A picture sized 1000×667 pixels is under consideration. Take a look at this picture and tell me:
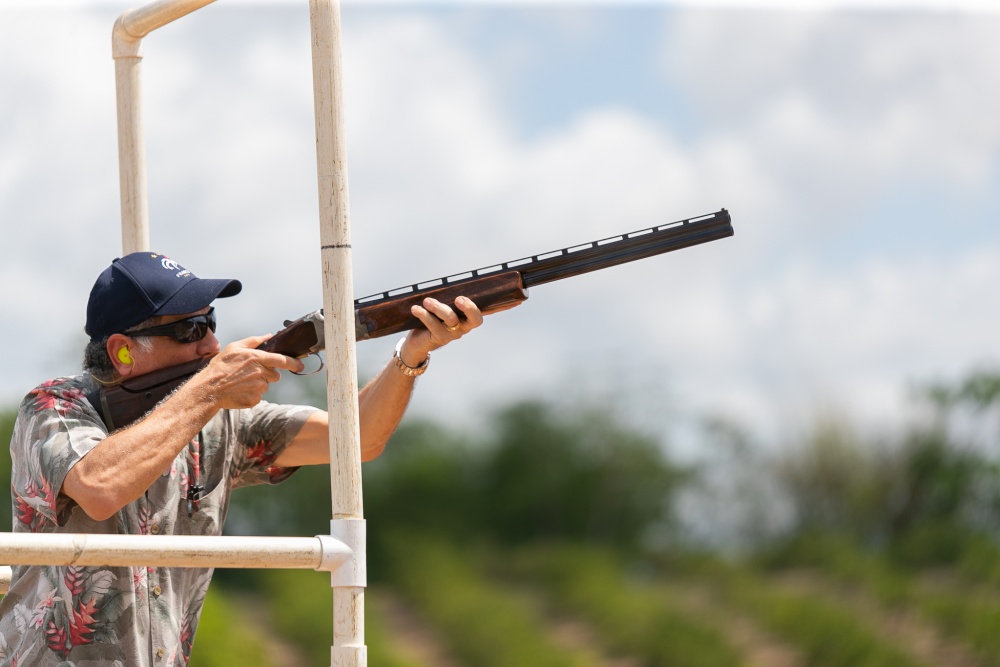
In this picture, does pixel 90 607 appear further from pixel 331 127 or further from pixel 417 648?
pixel 417 648

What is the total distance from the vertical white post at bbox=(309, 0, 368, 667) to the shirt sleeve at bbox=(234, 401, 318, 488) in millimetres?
754

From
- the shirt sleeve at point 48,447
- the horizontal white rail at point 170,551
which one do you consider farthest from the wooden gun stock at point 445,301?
the horizontal white rail at point 170,551

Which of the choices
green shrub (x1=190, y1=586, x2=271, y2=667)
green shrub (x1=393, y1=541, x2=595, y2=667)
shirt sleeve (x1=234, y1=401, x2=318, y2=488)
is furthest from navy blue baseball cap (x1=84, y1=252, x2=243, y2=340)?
green shrub (x1=393, y1=541, x2=595, y2=667)

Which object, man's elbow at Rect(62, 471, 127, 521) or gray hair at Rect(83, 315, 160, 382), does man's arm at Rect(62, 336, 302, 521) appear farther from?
gray hair at Rect(83, 315, 160, 382)

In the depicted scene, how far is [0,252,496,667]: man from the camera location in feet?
7.34

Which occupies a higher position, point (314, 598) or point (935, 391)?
point (935, 391)

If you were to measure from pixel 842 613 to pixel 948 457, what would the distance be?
7.39 ft

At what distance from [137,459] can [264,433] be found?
633mm

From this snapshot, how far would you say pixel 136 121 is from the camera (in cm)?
272

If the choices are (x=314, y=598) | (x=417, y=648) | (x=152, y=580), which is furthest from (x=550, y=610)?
(x=152, y=580)

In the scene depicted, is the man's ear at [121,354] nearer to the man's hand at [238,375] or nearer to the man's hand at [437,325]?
the man's hand at [238,375]

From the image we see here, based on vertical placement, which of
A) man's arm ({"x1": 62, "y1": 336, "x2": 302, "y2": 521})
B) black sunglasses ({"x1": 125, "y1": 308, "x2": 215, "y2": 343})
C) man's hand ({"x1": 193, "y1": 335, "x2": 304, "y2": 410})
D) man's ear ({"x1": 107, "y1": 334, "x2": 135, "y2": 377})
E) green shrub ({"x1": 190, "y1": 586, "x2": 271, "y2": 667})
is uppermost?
black sunglasses ({"x1": 125, "y1": 308, "x2": 215, "y2": 343})

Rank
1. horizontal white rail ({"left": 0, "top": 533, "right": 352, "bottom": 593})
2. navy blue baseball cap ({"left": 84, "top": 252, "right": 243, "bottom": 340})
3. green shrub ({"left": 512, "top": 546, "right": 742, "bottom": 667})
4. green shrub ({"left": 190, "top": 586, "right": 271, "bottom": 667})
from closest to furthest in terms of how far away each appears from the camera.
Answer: horizontal white rail ({"left": 0, "top": 533, "right": 352, "bottom": 593}), navy blue baseball cap ({"left": 84, "top": 252, "right": 243, "bottom": 340}), green shrub ({"left": 190, "top": 586, "right": 271, "bottom": 667}), green shrub ({"left": 512, "top": 546, "right": 742, "bottom": 667})

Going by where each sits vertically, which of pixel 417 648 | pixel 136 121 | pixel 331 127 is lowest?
pixel 417 648
